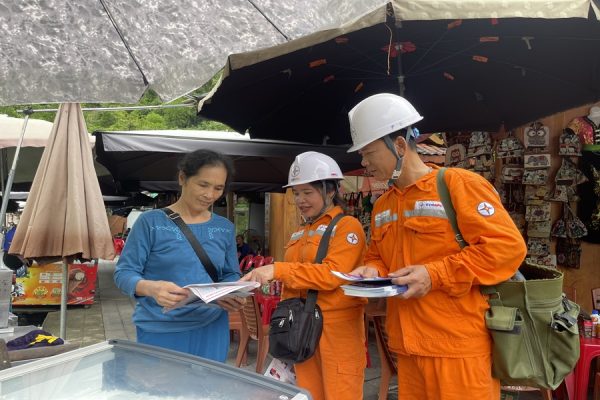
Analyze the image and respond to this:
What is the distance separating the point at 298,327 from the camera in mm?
2729

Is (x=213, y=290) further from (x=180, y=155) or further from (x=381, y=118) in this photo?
(x=180, y=155)

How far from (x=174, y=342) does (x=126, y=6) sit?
1.73 meters

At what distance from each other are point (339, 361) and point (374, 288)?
2.95 ft

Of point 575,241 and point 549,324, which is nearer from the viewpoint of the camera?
point 549,324

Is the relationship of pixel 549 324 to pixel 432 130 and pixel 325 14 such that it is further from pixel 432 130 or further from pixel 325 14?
pixel 432 130

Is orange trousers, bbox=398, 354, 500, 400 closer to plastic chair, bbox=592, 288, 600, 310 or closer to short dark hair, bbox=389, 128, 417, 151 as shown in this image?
short dark hair, bbox=389, 128, 417, 151

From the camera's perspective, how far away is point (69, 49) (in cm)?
247

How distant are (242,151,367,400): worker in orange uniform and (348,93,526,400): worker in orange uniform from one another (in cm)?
37

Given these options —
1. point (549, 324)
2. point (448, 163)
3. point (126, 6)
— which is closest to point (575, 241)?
point (448, 163)

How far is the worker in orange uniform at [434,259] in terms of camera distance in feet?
6.78

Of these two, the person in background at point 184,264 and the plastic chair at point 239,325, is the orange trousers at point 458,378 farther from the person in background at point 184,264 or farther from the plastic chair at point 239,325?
the plastic chair at point 239,325

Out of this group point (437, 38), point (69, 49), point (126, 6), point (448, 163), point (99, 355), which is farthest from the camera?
point (448, 163)

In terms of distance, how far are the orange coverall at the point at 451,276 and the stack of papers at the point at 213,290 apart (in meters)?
0.70

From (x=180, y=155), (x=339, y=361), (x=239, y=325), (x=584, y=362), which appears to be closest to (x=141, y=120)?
(x=180, y=155)
